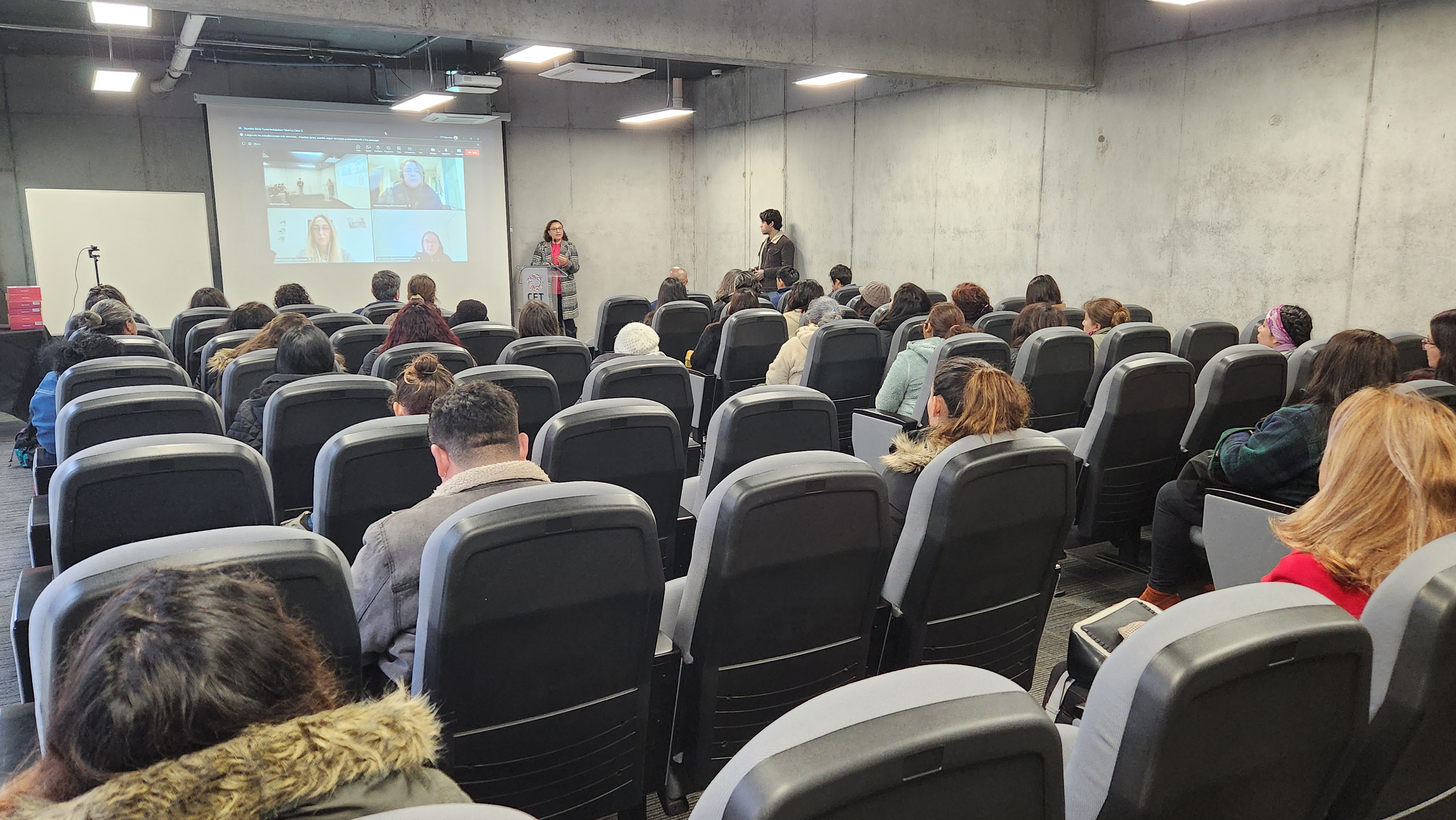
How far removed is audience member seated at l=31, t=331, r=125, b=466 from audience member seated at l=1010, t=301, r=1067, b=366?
475 centimetres

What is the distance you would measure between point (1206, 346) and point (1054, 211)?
3697mm

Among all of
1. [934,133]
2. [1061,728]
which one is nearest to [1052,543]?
[1061,728]

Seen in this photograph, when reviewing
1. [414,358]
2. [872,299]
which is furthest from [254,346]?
[872,299]

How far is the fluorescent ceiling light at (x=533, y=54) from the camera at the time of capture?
269 inches

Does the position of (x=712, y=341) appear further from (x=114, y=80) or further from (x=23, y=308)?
(x=23, y=308)

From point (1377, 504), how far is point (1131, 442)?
1.90 m

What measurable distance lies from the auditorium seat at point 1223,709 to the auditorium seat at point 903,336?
4.14 m

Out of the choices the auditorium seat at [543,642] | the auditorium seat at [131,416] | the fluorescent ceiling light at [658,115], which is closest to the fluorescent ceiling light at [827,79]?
the fluorescent ceiling light at [658,115]

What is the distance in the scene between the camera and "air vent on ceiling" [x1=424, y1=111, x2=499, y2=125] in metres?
10.7

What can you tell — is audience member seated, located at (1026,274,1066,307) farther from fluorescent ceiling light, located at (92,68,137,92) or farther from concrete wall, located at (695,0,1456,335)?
fluorescent ceiling light, located at (92,68,137,92)

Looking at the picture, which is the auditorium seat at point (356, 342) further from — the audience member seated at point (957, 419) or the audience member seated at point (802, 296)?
the audience member seated at point (957, 419)

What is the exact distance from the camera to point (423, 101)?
31.2 feet

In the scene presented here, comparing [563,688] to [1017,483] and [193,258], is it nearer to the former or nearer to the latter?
[1017,483]

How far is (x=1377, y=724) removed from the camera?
1.42 metres
